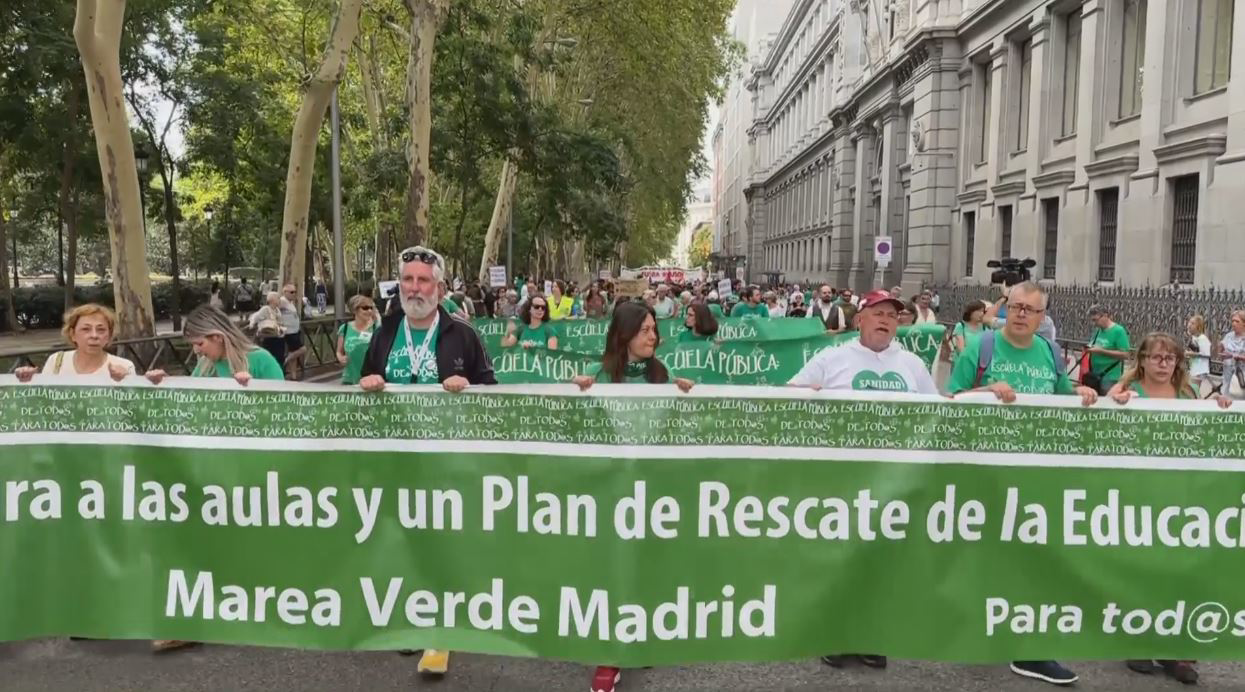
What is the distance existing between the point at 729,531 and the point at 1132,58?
2399cm

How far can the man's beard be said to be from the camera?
4.45m

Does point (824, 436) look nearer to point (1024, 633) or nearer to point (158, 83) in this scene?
point (1024, 633)

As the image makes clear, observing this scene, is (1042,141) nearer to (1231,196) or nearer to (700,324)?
(1231,196)

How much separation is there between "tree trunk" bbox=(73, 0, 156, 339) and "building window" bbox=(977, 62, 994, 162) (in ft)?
88.4

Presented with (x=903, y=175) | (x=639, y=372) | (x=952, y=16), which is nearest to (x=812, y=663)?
(x=639, y=372)

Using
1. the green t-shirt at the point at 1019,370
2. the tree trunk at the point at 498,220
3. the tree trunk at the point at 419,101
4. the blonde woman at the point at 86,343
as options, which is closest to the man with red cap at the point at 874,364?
the green t-shirt at the point at 1019,370

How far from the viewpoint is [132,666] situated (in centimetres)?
445

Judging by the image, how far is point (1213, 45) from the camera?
20.0 metres

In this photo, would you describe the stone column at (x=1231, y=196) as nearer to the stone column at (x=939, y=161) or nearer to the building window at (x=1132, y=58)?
the building window at (x=1132, y=58)

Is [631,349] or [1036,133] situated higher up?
[1036,133]

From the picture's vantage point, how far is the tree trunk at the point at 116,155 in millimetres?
12422

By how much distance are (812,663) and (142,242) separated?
11999mm

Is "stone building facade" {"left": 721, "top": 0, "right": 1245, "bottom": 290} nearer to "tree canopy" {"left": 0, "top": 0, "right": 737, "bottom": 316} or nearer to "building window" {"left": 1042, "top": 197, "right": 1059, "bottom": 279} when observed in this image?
"building window" {"left": 1042, "top": 197, "right": 1059, "bottom": 279}

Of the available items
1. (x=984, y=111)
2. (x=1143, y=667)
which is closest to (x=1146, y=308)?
(x=1143, y=667)
